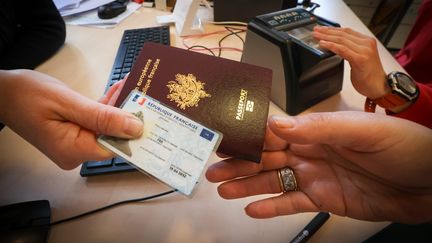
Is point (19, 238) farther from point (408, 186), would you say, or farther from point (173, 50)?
point (408, 186)

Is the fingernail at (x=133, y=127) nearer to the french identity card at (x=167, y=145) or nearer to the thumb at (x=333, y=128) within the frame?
the french identity card at (x=167, y=145)

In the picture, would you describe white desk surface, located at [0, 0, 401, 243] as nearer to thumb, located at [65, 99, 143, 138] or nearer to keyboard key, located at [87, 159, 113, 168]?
keyboard key, located at [87, 159, 113, 168]

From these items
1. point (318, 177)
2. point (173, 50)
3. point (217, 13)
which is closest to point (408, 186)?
point (318, 177)

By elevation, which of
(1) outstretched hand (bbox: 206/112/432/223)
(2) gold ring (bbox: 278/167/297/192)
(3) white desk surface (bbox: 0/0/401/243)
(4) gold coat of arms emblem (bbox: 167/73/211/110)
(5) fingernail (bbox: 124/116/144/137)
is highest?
(4) gold coat of arms emblem (bbox: 167/73/211/110)

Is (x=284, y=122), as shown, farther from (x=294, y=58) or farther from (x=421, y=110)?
(x=421, y=110)

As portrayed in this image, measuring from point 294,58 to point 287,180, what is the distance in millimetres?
273

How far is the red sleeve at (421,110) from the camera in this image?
0.62 metres

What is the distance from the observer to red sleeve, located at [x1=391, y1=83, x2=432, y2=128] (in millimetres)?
622

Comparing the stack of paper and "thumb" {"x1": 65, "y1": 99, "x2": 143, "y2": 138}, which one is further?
the stack of paper

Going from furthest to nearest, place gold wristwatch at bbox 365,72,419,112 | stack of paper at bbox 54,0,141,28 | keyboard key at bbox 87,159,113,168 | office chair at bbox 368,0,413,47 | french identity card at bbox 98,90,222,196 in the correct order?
office chair at bbox 368,0,413,47 < stack of paper at bbox 54,0,141,28 < gold wristwatch at bbox 365,72,419,112 < keyboard key at bbox 87,159,113,168 < french identity card at bbox 98,90,222,196

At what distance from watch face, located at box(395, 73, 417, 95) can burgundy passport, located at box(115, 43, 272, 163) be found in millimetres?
412

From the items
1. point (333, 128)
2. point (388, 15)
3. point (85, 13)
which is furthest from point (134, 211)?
point (388, 15)

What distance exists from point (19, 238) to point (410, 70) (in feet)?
3.94

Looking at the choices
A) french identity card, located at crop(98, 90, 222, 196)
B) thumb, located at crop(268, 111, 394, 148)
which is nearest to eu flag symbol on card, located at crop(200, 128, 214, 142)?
french identity card, located at crop(98, 90, 222, 196)
